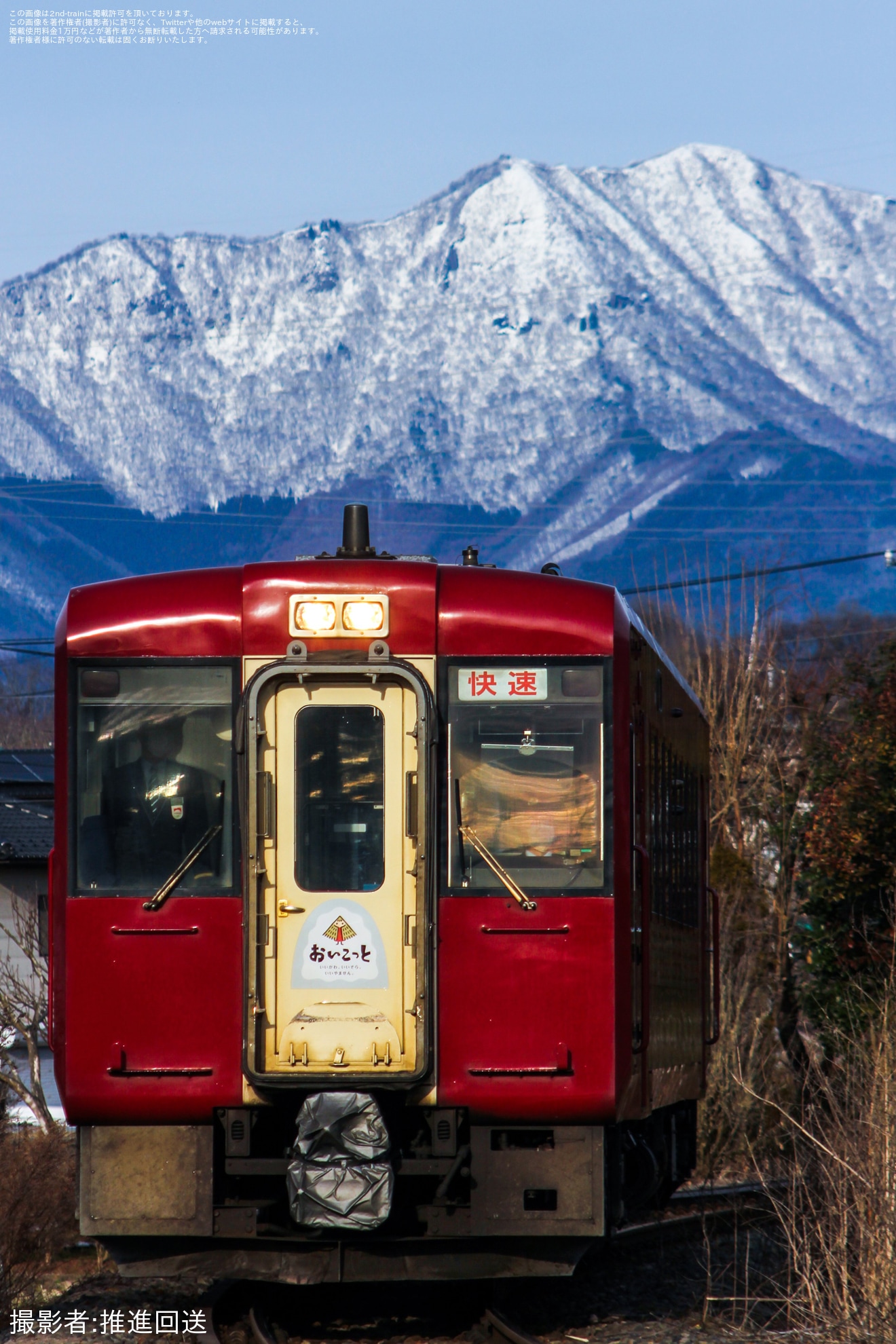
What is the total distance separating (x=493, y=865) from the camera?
268 inches

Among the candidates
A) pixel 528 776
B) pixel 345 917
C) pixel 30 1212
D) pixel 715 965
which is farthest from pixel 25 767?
pixel 528 776

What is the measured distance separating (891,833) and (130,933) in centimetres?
926

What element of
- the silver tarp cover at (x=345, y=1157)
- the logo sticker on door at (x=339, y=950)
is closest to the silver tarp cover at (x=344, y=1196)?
the silver tarp cover at (x=345, y=1157)

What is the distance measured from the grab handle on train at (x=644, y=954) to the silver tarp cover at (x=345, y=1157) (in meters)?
1.28

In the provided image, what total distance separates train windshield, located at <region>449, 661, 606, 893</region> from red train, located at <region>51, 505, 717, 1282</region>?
0.04ft

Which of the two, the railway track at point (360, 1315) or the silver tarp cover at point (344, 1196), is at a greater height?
the silver tarp cover at point (344, 1196)

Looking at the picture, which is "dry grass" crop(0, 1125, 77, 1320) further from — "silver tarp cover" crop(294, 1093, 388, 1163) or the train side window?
the train side window

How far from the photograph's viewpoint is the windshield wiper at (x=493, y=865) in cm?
681

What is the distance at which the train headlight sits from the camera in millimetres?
6988

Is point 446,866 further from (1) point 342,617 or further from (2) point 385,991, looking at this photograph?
(1) point 342,617

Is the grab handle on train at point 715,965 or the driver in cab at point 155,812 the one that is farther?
the grab handle on train at point 715,965

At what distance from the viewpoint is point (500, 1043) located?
6.80 meters

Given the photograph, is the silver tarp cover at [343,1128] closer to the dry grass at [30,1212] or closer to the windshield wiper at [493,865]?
the windshield wiper at [493,865]

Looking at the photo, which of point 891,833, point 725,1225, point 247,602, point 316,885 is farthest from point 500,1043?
point 891,833
